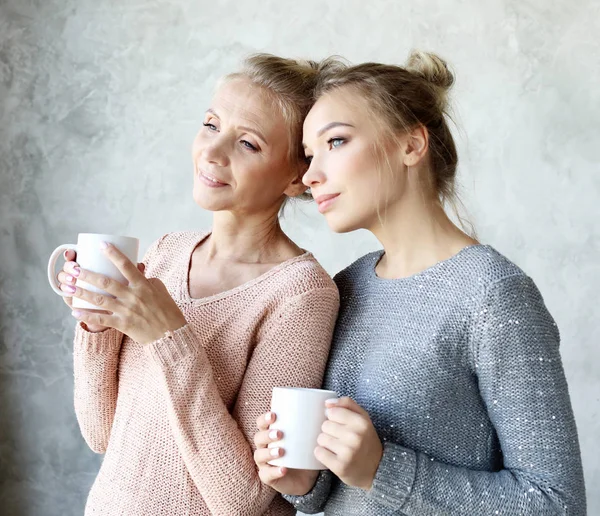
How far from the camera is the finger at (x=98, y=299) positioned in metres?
1.09

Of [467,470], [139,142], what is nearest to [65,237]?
[139,142]

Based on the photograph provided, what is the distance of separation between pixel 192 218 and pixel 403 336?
5.03 feet

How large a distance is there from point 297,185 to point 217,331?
1.02 ft

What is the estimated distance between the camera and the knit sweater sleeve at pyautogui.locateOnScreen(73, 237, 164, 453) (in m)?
1.27

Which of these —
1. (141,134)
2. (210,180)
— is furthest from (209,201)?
(141,134)

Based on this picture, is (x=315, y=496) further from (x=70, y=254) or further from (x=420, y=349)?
(x=70, y=254)

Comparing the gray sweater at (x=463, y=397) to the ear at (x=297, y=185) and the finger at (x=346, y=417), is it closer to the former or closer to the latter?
the finger at (x=346, y=417)

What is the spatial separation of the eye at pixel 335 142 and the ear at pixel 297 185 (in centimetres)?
17

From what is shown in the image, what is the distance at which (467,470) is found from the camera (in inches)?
40.6

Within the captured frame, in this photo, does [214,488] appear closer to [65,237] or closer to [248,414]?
[248,414]

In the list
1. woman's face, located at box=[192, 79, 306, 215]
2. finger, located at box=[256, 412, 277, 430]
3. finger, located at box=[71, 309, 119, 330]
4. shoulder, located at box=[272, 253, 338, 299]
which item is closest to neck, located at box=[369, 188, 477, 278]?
shoulder, located at box=[272, 253, 338, 299]

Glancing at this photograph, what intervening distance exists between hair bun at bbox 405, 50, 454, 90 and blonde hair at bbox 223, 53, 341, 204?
13cm

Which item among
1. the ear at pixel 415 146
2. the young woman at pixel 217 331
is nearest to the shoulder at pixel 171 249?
the young woman at pixel 217 331

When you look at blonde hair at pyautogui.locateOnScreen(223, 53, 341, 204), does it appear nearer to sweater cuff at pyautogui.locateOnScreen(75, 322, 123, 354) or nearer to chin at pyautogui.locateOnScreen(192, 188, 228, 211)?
chin at pyautogui.locateOnScreen(192, 188, 228, 211)
